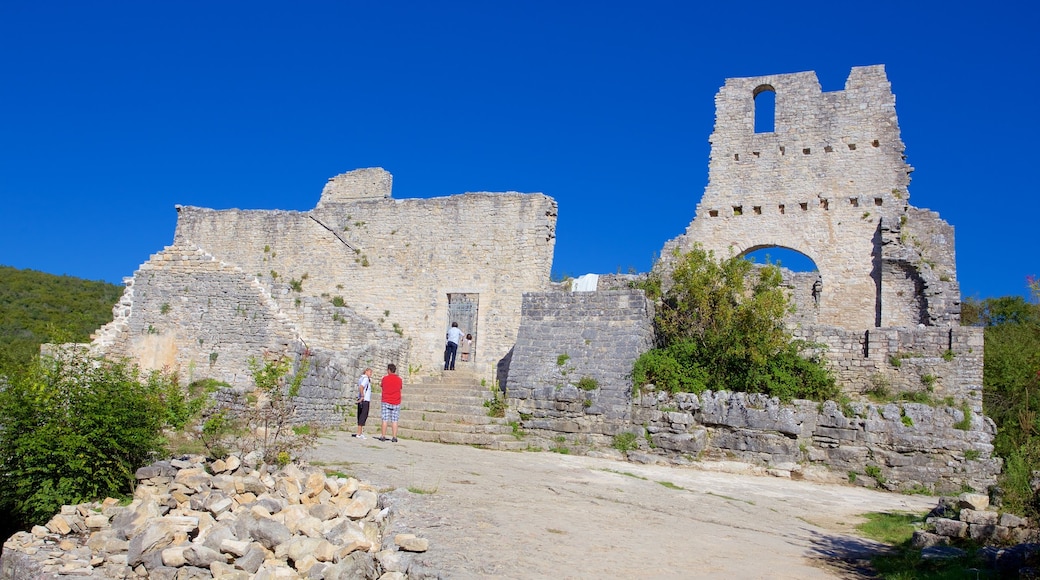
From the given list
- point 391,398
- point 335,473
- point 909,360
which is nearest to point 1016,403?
point 909,360

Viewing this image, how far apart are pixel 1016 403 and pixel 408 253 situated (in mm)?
13189

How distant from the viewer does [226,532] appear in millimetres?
6996

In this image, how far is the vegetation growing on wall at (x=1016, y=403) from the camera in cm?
783

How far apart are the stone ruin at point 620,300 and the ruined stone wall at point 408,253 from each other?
0.15 feet

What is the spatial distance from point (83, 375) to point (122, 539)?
240 centimetres

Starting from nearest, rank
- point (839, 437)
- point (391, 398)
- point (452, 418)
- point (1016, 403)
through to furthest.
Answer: point (839, 437) → point (391, 398) → point (1016, 403) → point (452, 418)

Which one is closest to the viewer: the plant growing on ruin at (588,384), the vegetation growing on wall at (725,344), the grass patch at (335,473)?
the grass patch at (335,473)

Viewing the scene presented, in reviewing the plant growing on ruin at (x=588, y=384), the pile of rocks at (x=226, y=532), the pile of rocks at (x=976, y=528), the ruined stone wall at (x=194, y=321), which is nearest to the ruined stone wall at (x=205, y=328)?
the ruined stone wall at (x=194, y=321)

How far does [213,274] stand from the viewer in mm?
16578

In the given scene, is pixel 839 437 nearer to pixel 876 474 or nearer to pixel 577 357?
pixel 876 474

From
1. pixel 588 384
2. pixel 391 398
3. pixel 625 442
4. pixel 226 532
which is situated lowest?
pixel 226 532

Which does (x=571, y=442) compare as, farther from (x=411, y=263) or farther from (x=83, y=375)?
(x=411, y=263)

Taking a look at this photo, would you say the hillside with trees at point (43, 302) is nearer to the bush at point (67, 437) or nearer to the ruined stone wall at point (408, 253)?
the ruined stone wall at point (408, 253)

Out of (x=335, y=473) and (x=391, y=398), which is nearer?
(x=335, y=473)
